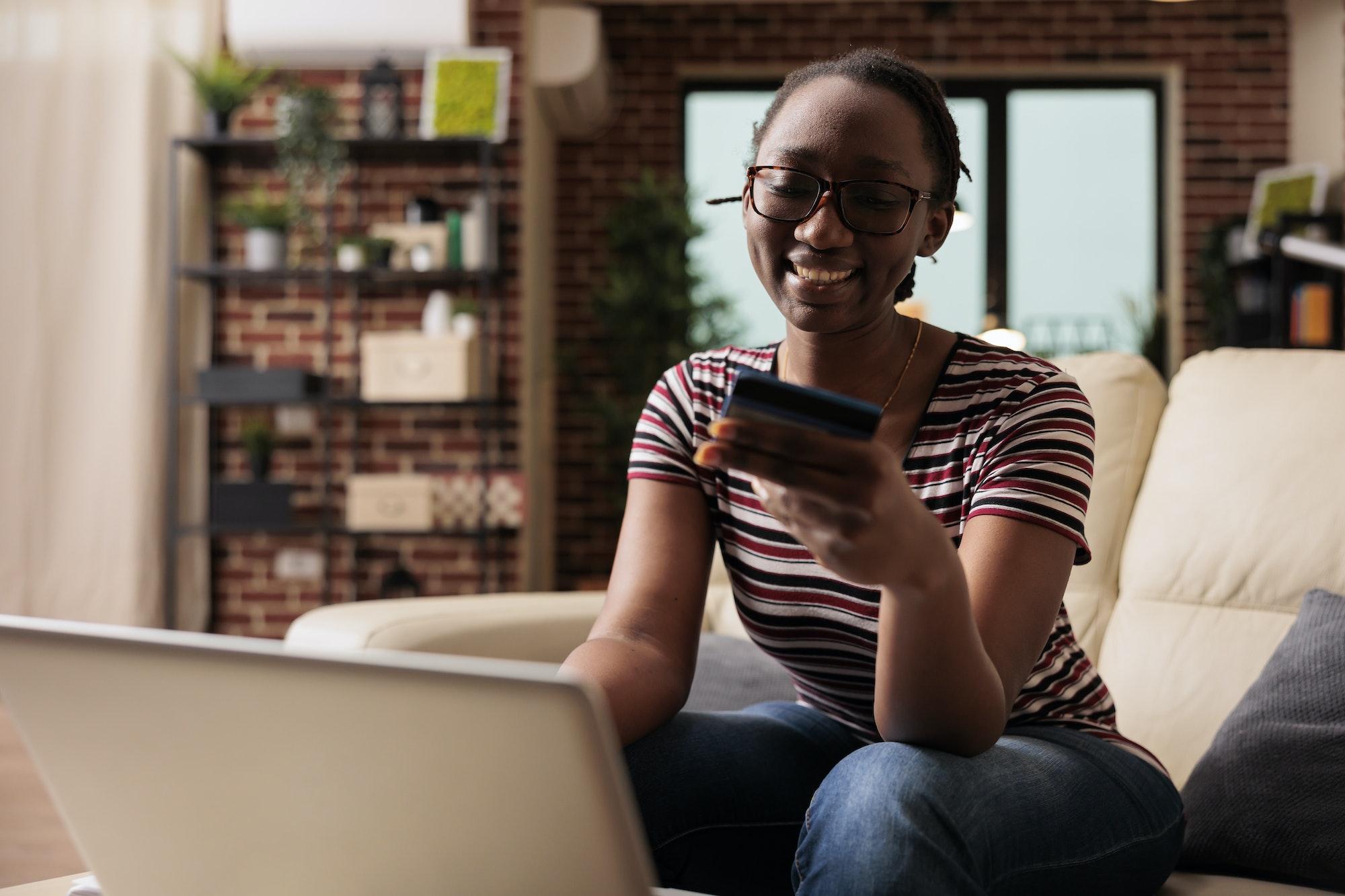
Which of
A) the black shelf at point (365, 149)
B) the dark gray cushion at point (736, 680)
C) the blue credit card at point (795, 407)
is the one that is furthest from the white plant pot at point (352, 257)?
the blue credit card at point (795, 407)

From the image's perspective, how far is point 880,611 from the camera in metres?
0.85

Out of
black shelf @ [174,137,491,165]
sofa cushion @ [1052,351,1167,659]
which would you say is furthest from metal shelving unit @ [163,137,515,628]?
sofa cushion @ [1052,351,1167,659]

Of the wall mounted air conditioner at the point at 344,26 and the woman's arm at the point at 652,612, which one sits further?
the wall mounted air conditioner at the point at 344,26

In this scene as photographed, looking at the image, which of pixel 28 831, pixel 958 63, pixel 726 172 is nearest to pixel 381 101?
pixel 726 172

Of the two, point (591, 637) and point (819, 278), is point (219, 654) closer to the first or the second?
point (591, 637)

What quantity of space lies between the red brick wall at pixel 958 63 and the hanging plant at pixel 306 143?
178 centimetres

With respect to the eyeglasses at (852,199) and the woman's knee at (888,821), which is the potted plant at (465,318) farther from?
the woman's knee at (888,821)

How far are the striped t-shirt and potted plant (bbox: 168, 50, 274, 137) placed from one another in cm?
333

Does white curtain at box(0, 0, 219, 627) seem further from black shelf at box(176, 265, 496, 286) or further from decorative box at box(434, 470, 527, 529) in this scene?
decorative box at box(434, 470, 527, 529)

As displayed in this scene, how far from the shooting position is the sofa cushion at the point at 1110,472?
5.42 ft

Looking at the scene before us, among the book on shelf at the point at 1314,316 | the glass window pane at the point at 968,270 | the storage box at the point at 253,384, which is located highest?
the glass window pane at the point at 968,270

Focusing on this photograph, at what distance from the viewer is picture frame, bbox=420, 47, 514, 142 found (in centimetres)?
401

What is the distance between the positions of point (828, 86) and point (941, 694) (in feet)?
1.84

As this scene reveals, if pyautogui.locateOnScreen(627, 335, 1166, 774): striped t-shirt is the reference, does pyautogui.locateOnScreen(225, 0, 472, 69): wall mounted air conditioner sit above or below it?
above
